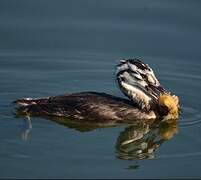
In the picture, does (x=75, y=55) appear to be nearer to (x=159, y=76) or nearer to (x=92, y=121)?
(x=159, y=76)

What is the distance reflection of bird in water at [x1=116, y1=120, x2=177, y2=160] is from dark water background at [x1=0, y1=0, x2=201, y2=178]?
14 cm

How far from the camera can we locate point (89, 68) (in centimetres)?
1445

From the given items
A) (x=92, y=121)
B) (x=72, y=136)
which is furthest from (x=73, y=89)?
(x=72, y=136)

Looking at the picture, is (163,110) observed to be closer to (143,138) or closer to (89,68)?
(143,138)

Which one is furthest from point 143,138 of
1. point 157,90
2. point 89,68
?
point 89,68

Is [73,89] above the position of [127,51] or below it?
below

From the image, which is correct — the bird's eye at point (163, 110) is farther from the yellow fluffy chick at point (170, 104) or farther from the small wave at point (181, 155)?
the small wave at point (181, 155)

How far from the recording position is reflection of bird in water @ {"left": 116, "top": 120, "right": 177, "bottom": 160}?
445 inches

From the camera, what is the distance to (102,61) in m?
14.8

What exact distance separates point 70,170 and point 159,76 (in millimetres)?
4424

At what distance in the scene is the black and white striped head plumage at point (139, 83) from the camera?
12.7 metres

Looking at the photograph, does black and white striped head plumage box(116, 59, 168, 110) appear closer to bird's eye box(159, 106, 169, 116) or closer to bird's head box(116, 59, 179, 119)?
bird's head box(116, 59, 179, 119)

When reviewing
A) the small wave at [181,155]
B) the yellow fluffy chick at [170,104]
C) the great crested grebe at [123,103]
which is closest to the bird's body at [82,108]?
the great crested grebe at [123,103]

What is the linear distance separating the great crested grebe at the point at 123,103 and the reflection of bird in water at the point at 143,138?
0.25m
